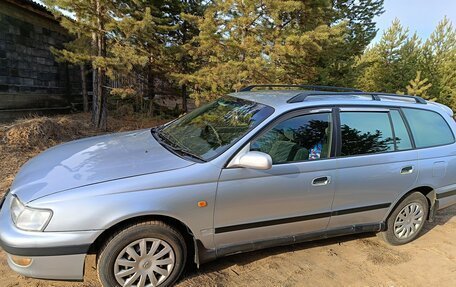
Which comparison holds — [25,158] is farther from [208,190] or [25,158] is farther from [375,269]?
[375,269]

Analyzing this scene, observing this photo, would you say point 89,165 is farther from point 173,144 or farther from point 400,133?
point 400,133

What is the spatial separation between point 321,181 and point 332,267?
2.94 ft

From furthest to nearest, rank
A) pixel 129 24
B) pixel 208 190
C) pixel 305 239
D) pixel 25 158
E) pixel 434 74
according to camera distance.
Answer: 1. pixel 434 74
2. pixel 129 24
3. pixel 25 158
4. pixel 305 239
5. pixel 208 190

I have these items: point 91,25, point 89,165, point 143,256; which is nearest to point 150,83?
point 91,25

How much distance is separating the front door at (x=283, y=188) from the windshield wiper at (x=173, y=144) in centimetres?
36

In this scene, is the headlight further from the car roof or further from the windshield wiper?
the car roof

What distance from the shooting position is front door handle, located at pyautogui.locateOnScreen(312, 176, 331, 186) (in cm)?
316

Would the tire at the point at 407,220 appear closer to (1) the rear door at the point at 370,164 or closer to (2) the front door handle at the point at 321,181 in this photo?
(1) the rear door at the point at 370,164

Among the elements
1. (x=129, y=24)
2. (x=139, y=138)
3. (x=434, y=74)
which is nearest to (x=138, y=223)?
(x=139, y=138)

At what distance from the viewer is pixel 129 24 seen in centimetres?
839

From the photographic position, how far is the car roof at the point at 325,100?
3.31 metres

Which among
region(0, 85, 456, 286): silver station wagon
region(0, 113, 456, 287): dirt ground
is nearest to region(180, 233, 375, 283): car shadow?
region(0, 113, 456, 287): dirt ground

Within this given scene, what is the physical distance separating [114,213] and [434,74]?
18.0m

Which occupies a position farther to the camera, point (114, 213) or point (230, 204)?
point (230, 204)
